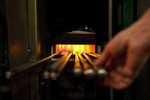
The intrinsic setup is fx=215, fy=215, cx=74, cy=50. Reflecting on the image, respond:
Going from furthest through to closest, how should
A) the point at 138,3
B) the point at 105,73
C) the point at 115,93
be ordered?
the point at 115,93 < the point at 138,3 < the point at 105,73

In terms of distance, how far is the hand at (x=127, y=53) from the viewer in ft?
1.67

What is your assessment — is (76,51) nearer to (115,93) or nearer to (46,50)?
(46,50)

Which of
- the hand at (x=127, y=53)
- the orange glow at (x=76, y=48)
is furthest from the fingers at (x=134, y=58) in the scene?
the orange glow at (x=76, y=48)

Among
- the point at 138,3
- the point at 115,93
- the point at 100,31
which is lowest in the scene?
the point at 115,93

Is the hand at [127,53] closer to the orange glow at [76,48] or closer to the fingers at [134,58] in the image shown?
the fingers at [134,58]

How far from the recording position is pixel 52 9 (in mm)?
1244

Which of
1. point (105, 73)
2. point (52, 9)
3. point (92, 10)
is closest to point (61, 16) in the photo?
point (52, 9)

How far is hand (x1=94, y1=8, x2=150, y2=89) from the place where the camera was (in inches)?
20.0

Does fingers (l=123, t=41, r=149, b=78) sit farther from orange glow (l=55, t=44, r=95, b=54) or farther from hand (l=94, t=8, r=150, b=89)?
orange glow (l=55, t=44, r=95, b=54)

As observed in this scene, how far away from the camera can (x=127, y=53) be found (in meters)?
0.54

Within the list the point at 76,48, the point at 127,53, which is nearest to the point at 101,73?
the point at 127,53

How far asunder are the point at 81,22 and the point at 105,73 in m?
0.75

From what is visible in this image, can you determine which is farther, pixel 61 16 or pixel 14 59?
pixel 61 16

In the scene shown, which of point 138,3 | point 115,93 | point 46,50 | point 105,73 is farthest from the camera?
point 46,50
